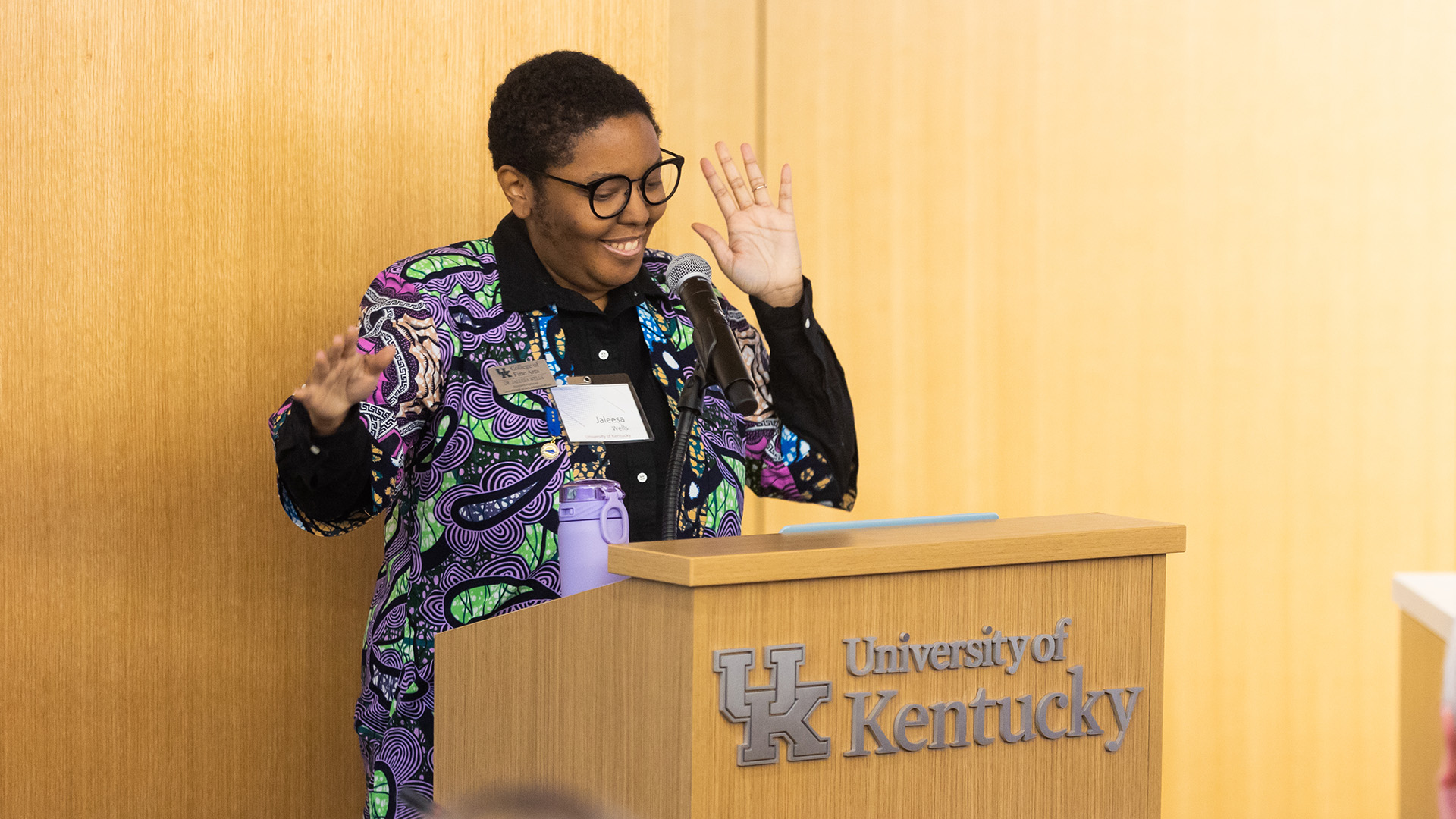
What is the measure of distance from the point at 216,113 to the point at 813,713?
1976mm

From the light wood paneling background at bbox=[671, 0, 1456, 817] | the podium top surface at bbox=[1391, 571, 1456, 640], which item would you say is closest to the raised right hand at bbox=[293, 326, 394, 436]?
the podium top surface at bbox=[1391, 571, 1456, 640]

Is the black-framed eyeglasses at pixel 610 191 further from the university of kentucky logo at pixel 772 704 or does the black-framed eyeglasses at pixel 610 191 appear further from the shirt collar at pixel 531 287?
the university of kentucky logo at pixel 772 704

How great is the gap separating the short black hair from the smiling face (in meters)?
0.02

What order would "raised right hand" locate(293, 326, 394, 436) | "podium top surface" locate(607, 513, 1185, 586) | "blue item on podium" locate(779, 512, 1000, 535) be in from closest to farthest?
1. "podium top surface" locate(607, 513, 1185, 586)
2. "blue item on podium" locate(779, 512, 1000, 535)
3. "raised right hand" locate(293, 326, 394, 436)

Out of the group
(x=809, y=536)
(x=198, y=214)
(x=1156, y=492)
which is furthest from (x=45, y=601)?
(x=1156, y=492)

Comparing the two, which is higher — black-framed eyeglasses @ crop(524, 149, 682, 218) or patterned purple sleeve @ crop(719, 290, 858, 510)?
black-framed eyeglasses @ crop(524, 149, 682, 218)

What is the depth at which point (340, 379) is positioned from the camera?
169 centimetres

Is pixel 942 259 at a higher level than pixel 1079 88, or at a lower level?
lower

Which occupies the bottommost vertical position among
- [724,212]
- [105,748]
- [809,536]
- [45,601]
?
[105,748]

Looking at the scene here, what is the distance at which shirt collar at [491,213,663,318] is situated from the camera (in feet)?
6.79

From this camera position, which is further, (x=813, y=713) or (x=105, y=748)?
(x=105, y=748)

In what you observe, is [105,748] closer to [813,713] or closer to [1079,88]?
[813,713]

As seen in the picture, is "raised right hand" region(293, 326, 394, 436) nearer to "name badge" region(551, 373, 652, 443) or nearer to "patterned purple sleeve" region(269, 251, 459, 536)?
"patterned purple sleeve" region(269, 251, 459, 536)

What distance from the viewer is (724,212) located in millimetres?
2127
